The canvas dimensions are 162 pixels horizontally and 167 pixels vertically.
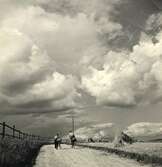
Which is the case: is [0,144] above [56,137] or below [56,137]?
below

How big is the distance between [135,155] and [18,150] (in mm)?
7778

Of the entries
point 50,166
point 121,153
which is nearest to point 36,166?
point 50,166

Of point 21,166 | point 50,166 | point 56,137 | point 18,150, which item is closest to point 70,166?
point 50,166

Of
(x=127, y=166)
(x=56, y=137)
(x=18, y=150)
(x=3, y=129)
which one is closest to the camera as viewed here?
(x=127, y=166)

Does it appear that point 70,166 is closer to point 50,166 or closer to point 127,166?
point 50,166

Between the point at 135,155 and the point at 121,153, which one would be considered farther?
the point at 121,153

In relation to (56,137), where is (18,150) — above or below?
below

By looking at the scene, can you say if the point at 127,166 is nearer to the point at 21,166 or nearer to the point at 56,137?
the point at 21,166

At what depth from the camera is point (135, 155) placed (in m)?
29.6

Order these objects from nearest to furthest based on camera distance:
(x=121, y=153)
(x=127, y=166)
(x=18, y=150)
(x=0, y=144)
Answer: (x=0, y=144) < (x=127, y=166) < (x=18, y=150) < (x=121, y=153)

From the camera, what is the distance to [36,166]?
84.9 feet

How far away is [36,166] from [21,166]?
3.26 ft

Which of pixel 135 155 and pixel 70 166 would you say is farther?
pixel 135 155

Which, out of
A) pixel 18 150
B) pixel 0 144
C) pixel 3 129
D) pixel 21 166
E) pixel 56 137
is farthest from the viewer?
pixel 56 137
